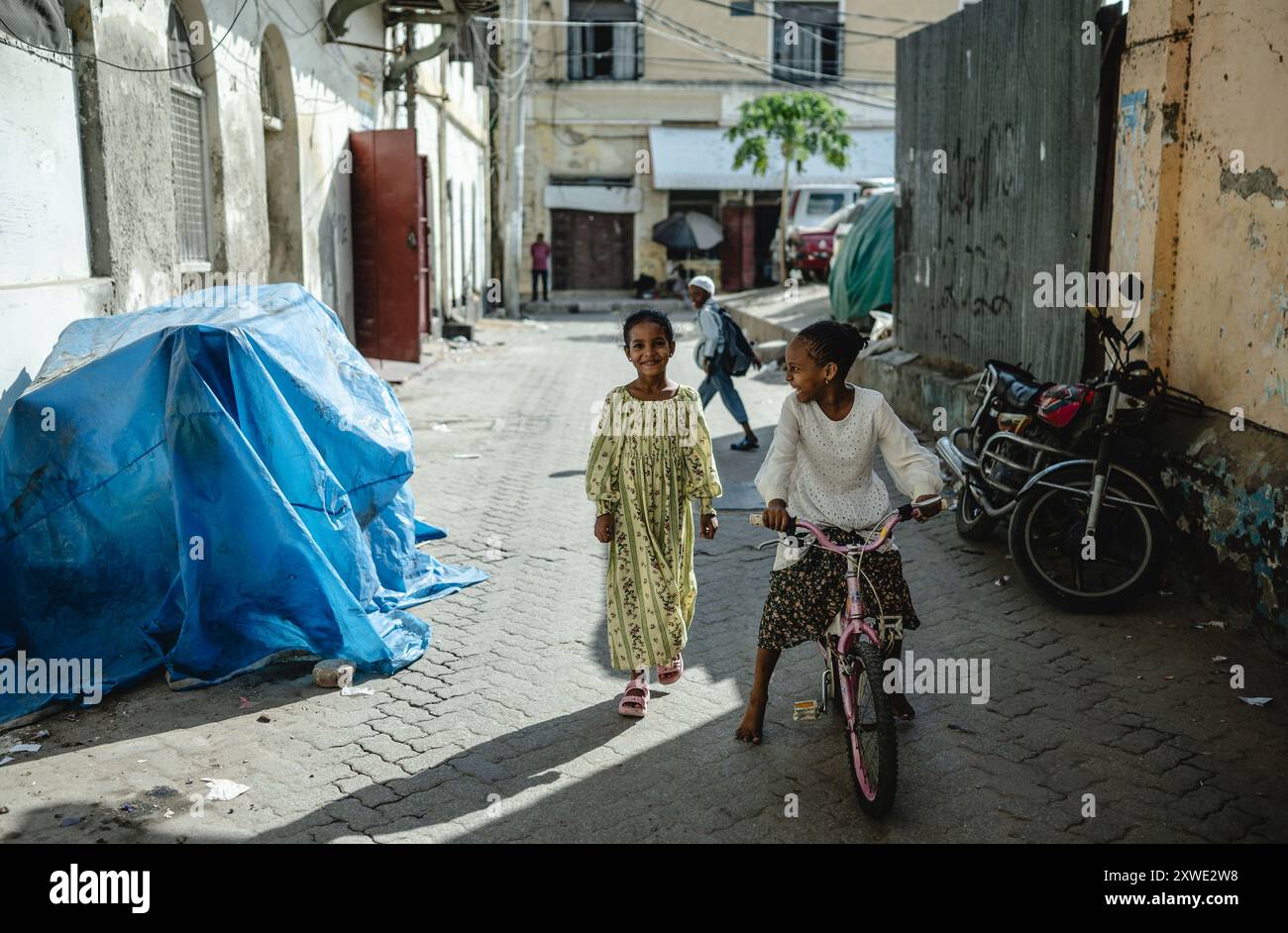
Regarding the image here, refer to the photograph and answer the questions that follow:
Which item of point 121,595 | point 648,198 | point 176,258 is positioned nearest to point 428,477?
point 176,258

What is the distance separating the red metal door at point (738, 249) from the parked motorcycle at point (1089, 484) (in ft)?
81.0

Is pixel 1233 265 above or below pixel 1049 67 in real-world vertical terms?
below

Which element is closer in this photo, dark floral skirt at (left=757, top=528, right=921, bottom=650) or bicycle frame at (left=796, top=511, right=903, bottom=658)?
bicycle frame at (left=796, top=511, right=903, bottom=658)

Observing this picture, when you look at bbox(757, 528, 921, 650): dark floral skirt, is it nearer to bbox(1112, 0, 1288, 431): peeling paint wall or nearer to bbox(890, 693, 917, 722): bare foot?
bbox(890, 693, 917, 722): bare foot

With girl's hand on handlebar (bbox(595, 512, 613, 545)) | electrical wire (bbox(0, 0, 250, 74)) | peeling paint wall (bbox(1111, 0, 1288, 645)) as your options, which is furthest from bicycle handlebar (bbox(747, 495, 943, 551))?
electrical wire (bbox(0, 0, 250, 74))

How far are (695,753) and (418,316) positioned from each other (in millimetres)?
10164

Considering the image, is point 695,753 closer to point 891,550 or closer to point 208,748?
point 891,550

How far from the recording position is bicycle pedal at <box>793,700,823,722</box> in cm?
440

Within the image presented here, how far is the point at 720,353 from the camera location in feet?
31.8

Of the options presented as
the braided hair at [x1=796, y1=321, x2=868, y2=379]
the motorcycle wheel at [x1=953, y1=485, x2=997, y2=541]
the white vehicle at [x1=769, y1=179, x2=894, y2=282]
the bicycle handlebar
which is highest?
the white vehicle at [x1=769, y1=179, x2=894, y2=282]

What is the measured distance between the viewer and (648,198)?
99.8ft

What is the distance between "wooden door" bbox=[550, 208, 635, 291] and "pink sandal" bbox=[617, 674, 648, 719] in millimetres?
26812

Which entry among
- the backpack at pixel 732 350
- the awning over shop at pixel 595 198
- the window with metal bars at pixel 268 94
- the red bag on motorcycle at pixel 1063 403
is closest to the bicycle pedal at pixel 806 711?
the red bag on motorcycle at pixel 1063 403

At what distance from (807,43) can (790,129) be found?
632cm
